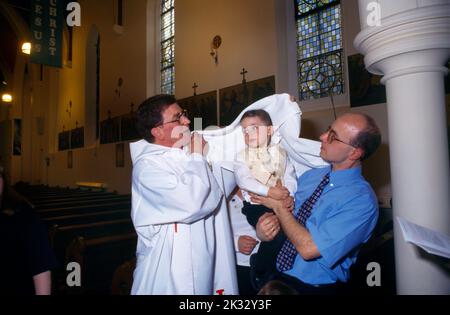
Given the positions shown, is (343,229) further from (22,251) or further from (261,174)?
(22,251)

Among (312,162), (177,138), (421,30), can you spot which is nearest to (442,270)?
(312,162)

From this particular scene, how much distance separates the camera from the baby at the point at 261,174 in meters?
1.55

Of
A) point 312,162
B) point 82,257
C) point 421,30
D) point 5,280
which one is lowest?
point 82,257

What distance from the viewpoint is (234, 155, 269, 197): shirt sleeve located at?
1.52 meters

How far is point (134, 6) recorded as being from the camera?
9.16m

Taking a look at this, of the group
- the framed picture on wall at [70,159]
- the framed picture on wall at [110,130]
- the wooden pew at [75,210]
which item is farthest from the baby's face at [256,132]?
the framed picture on wall at [70,159]

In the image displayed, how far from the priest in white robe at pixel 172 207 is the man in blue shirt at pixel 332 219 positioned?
32 cm

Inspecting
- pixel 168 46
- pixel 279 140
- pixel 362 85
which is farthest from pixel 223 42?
pixel 279 140

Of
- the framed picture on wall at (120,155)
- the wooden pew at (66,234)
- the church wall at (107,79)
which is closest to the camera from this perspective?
the wooden pew at (66,234)

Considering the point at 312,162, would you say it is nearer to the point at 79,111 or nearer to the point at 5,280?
the point at 5,280

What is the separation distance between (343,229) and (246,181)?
533mm

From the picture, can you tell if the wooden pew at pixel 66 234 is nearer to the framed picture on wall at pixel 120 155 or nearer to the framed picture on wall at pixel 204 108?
the framed picture on wall at pixel 204 108

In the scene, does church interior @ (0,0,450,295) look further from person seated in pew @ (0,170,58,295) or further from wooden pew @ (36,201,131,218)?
person seated in pew @ (0,170,58,295)

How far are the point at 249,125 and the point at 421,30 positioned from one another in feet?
3.42
